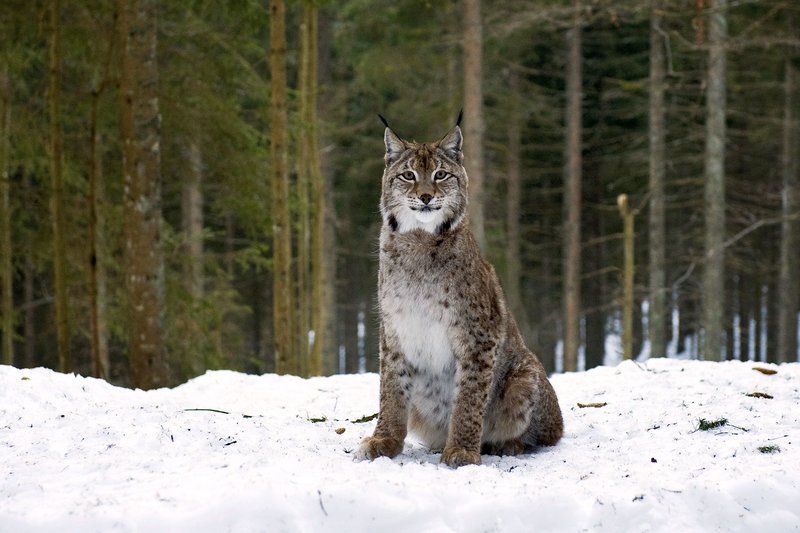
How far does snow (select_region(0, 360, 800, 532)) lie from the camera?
3658 mm

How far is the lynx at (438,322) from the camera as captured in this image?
4.92 meters

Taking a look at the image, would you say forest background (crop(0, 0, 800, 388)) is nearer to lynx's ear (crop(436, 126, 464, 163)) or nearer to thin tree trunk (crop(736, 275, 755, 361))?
→ thin tree trunk (crop(736, 275, 755, 361))

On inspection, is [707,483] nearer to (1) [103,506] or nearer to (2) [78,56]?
(1) [103,506]

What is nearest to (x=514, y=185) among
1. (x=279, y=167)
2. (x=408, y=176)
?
(x=279, y=167)

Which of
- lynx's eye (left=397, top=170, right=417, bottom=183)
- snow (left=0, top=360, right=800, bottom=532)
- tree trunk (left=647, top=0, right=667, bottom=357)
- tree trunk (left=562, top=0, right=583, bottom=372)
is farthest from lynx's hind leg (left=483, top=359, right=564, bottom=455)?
tree trunk (left=562, top=0, right=583, bottom=372)

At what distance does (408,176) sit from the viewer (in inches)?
195

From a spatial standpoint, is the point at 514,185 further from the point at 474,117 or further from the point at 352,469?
the point at 352,469

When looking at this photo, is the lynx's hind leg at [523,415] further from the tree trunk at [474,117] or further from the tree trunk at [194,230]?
the tree trunk at [194,230]

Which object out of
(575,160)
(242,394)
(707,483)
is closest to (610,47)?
(575,160)

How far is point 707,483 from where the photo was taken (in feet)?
13.4

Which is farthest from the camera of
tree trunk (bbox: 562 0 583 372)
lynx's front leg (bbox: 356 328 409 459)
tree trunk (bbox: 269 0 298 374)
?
tree trunk (bbox: 562 0 583 372)

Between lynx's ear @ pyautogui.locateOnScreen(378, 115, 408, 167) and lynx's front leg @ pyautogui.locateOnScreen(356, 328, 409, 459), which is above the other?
lynx's ear @ pyautogui.locateOnScreen(378, 115, 408, 167)

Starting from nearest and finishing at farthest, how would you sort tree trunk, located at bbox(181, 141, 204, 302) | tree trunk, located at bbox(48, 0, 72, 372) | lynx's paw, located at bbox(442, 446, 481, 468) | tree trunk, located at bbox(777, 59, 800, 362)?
lynx's paw, located at bbox(442, 446, 481, 468) → tree trunk, located at bbox(48, 0, 72, 372) → tree trunk, located at bbox(181, 141, 204, 302) → tree trunk, located at bbox(777, 59, 800, 362)

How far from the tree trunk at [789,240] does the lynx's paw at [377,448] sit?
15278mm
